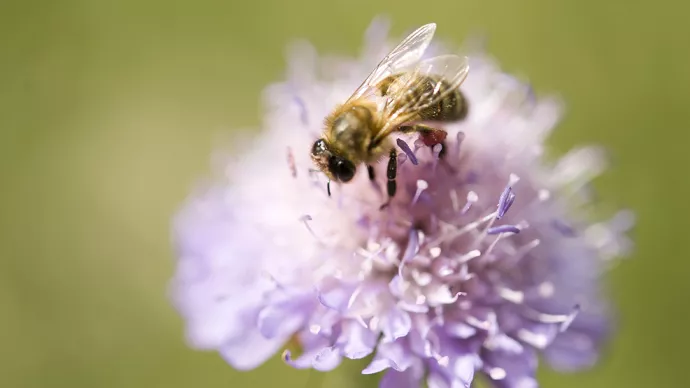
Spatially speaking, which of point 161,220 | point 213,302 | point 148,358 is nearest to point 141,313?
point 148,358

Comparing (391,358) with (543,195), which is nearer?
(391,358)

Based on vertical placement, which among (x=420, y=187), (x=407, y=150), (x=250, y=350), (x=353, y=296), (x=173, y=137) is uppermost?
(x=407, y=150)

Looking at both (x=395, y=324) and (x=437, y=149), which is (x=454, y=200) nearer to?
(x=437, y=149)

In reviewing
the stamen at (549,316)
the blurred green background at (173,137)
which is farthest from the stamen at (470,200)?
the blurred green background at (173,137)

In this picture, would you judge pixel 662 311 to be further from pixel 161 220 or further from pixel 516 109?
pixel 161 220

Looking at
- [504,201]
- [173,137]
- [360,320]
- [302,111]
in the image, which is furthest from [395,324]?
[173,137]

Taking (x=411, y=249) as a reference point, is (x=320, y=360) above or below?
below
